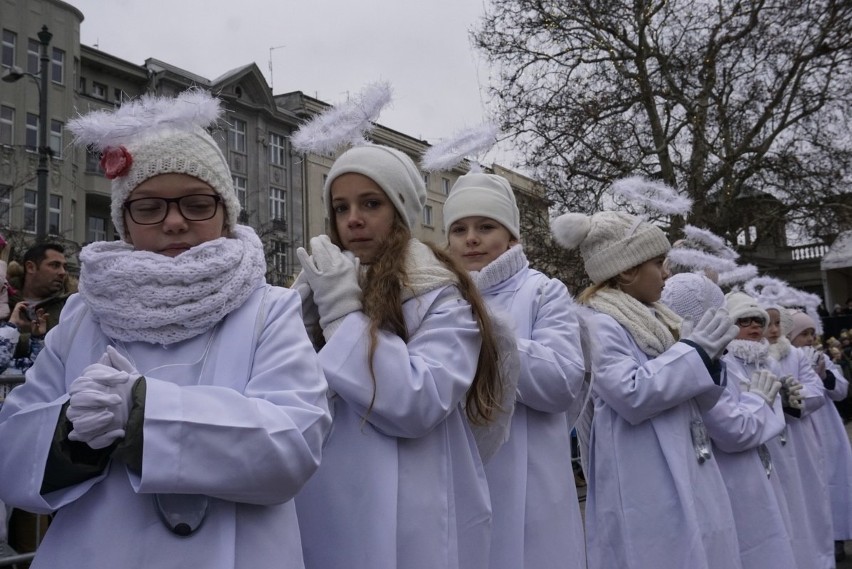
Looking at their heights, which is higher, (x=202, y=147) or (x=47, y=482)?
(x=202, y=147)

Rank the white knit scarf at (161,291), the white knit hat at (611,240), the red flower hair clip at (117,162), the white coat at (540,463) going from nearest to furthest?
the white knit scarf at (161,291), the red flower hair clip at (117,162), the white coat at (540,463), the white knit hat at (611,240)

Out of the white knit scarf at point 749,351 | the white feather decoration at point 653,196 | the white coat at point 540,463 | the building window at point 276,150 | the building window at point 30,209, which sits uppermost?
the building window at point 276,150

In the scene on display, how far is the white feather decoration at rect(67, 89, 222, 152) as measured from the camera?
7.02 ft

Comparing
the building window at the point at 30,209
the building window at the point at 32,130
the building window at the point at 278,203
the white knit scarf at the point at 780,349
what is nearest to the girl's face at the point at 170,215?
the white knit scarf at the point at 780,349

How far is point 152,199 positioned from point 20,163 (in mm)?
33096

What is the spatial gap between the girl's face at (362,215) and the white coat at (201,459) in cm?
83

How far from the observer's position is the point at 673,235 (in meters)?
16.8

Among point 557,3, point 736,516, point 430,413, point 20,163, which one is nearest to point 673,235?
point 557,3

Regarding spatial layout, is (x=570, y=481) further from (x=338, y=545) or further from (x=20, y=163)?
(x=20, y=163)

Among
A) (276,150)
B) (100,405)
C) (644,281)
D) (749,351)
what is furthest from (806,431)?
(276,150)

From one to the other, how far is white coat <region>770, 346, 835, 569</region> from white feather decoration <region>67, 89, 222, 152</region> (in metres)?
4.93

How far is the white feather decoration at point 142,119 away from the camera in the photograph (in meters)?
2.14

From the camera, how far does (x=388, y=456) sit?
238 centimetres

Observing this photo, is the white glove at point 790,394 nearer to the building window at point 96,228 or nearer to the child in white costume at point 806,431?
the child in white costume at point 806,431
